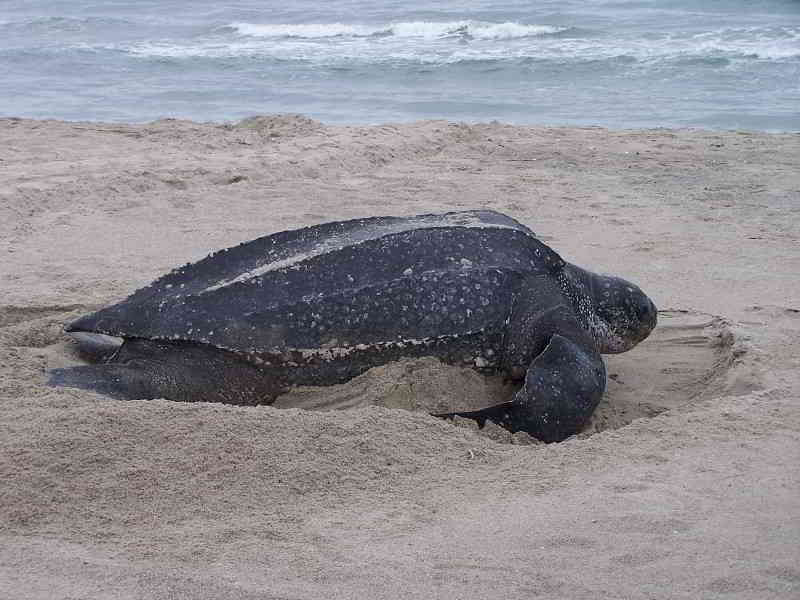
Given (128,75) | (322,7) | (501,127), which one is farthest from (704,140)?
(322,7)

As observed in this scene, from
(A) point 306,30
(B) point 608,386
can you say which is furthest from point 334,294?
(A) point 306,30

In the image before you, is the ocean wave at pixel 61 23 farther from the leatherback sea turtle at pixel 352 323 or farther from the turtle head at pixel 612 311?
the turtle head at pixel 612 311

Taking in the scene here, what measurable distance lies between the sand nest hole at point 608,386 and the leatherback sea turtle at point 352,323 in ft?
0.17

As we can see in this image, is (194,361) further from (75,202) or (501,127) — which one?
(501,127)

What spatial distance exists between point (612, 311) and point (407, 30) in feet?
43.5

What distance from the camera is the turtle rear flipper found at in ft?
9.43

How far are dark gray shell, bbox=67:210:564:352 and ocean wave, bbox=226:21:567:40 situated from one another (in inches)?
483

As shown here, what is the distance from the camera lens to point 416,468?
7.91 feet

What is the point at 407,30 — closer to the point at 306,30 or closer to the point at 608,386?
the point at 306,30

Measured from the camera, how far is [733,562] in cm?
192

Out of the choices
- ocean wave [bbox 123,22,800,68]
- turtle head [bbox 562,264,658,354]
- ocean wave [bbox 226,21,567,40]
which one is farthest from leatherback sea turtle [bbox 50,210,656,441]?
ocean wave [bbox 226,21,567,40]

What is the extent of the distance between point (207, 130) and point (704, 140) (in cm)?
395

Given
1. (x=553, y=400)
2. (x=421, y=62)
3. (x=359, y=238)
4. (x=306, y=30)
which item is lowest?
(x=553, y=400)

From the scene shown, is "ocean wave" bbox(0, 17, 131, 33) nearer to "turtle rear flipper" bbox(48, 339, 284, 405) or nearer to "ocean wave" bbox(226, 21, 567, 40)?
"ocean wave" bbox(226, 21, 567, 40)
